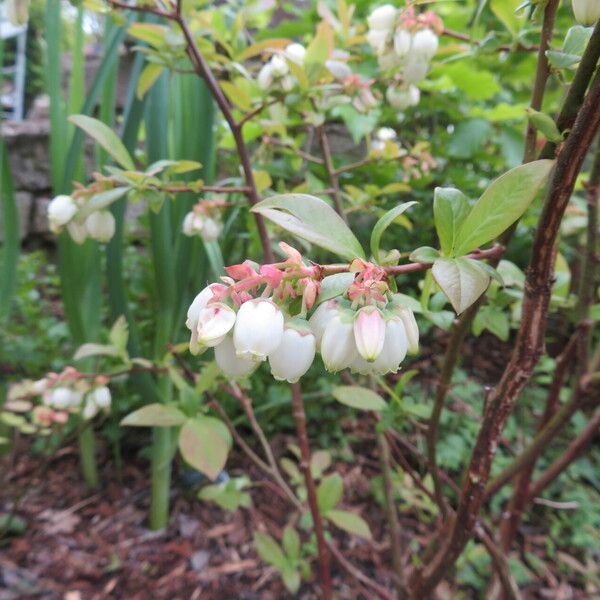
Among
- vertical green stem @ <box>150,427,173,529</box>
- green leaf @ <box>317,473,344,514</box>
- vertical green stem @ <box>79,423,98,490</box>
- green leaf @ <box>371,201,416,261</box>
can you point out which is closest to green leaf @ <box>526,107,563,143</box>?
green leaf @ <box>371,201,416,261</box>

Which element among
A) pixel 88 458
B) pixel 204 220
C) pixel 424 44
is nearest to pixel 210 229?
pixel 204 220

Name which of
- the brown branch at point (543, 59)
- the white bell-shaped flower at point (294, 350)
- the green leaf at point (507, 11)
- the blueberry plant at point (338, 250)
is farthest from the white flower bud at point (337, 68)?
the white bell-shaped flower at point (294, 350)

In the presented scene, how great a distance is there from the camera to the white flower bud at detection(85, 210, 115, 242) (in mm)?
672

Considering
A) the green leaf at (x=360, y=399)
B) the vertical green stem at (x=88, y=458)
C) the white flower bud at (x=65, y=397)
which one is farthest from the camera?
the vertical green stem at (x=88, y=458)

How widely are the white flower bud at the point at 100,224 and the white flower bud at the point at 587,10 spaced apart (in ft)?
1.93

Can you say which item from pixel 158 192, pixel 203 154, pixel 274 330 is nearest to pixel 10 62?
pixel 203 154

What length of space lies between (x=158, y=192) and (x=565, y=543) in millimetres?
1265

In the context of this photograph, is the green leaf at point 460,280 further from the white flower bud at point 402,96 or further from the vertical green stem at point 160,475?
the vertical green stem at point 160,475

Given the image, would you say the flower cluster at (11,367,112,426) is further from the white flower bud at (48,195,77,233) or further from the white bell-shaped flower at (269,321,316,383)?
the white bell-shaped flower at (269,321,316,383)

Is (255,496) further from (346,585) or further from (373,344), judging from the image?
(373,344)

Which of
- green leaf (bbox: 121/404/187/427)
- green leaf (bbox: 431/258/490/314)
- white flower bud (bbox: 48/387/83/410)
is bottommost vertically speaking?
white flower bud (bbox: 48/387/83/410)

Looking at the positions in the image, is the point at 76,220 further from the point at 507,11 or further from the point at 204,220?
the point at 507,11

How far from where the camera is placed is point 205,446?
27.1 inches

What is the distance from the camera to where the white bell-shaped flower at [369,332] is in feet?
0.95
